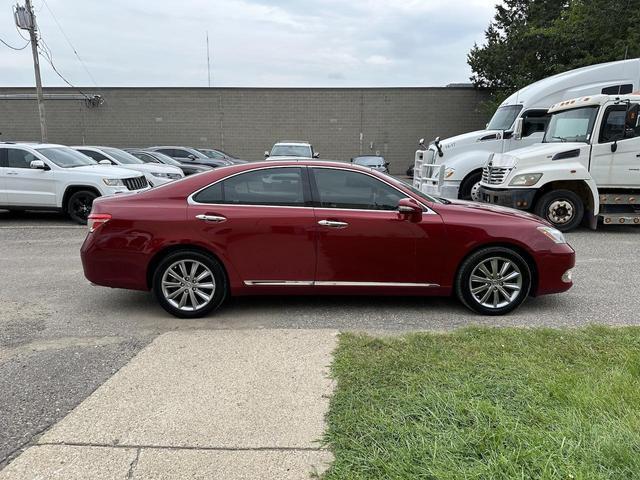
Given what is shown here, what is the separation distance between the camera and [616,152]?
30.8 ft

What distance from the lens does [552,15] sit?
27.1 meters

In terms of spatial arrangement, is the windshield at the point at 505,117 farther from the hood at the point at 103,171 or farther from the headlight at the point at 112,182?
the headlight at the point at 112,182

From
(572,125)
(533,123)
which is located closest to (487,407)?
(572,125)

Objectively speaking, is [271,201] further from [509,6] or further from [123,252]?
[509,6]

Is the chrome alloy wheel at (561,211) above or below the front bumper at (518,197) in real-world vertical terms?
below

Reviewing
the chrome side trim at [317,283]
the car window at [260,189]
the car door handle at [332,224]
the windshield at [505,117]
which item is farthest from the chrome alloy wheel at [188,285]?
the windshield at [505,117]

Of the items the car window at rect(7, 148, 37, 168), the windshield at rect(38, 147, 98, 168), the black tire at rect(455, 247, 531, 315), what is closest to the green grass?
the black tire at rect(455, 247, 531, 315)

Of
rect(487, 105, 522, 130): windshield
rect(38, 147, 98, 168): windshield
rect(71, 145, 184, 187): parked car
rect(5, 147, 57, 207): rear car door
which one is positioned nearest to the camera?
rect(5, 147, 57, 207): rear car door

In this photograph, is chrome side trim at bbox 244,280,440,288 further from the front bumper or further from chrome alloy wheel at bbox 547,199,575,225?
chrome alloy wheel at bbox 547,199,575,225

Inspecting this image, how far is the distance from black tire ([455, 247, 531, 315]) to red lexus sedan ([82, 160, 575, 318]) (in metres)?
0.01

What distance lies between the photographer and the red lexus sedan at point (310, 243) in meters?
4.77

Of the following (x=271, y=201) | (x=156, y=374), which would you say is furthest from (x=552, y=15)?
(x=156, y=374)

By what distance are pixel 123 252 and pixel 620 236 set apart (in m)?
9.32

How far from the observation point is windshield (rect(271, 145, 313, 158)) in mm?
16438
